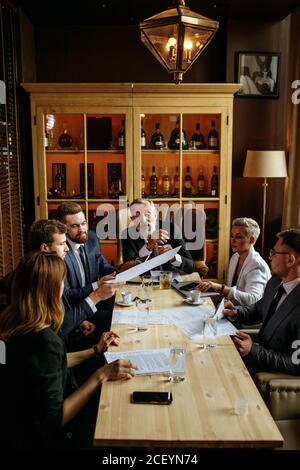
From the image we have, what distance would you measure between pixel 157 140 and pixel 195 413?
307 cm

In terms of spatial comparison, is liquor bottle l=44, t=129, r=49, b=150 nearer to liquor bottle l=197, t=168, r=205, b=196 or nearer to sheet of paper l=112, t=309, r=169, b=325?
liquor bottle l=197, t=168, r=205, b=196

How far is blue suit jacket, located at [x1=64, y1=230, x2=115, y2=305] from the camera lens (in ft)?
8.74

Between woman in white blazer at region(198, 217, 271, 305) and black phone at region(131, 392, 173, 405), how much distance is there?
118cm

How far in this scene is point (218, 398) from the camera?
1.46 metres

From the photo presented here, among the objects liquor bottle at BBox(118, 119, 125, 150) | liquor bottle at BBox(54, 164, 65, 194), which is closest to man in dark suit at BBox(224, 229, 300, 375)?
liquor bottle at BBox(118, 119, 125, 150)

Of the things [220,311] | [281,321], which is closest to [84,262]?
[220,311]

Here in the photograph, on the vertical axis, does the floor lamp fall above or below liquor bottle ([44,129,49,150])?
below

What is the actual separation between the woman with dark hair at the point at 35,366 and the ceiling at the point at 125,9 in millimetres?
2840

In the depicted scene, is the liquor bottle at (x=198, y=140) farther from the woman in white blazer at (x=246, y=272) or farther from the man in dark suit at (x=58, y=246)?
the man in dark suit at (x=58, y=246)

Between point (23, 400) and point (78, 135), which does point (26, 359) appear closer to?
point (23, 400)

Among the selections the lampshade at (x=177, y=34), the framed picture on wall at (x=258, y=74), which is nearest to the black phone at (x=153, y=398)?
the lampshade at (x=177, y=34)

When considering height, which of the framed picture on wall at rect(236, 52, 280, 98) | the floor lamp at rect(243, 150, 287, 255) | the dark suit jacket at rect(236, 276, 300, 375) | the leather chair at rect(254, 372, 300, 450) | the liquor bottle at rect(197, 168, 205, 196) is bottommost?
the leather chair at rect(254, 372, 300, 450)
